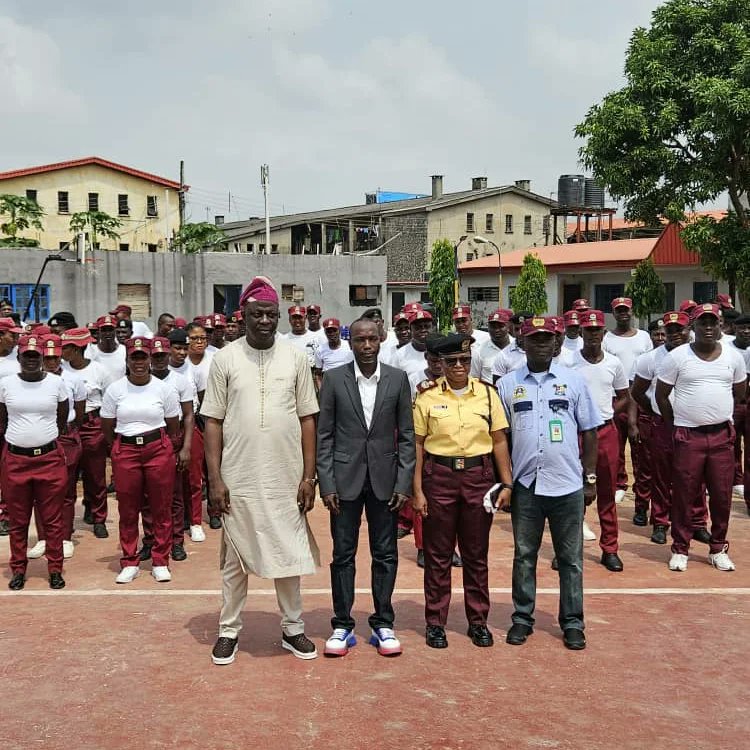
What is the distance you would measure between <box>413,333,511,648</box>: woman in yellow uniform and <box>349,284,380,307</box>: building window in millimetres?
30809

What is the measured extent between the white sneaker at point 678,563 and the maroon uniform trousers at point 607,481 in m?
0.46

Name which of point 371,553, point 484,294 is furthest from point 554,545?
point 484,294

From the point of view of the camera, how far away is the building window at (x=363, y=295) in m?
36.5

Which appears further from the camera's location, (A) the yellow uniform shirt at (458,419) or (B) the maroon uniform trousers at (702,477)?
(B) the maroon uniform trousers at (702,477)

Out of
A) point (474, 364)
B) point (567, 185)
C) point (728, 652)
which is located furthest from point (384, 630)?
point (567, 185)

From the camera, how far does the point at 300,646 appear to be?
551 centimetres

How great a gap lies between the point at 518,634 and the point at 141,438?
332 centimetres

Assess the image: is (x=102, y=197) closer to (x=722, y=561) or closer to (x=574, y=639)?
(x=722, y=561)

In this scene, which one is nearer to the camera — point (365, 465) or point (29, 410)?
point (365, 465)

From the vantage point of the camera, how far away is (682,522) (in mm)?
7484

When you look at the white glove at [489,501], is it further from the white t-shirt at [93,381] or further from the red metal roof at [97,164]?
the red metal roof at [97,164]

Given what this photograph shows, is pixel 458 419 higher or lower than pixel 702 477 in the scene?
higher

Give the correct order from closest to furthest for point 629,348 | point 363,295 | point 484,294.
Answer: point 629,348, point 363,295, point 484,294

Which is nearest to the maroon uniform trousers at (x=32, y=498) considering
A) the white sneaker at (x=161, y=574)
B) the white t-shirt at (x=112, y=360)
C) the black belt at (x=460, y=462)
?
the white sneaker at (x=161, y=574)
